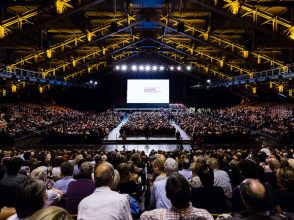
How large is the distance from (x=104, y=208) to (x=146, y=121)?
1736cm

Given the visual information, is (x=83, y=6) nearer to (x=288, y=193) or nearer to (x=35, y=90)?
(x=288, y=193)

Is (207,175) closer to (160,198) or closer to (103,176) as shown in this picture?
(160,198)

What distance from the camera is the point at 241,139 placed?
1352cm

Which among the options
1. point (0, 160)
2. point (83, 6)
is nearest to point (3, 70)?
point (83, 6)

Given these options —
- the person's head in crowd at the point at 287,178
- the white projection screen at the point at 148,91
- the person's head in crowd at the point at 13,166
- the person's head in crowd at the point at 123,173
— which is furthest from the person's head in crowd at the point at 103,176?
the white projection screen at the point at 148,91

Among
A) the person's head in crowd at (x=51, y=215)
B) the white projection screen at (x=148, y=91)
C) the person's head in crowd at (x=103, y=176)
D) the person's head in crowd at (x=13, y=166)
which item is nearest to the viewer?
the person's head in crowd at (x=51, y=215)

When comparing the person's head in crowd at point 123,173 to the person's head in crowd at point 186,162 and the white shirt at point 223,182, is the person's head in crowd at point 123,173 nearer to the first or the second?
the person's head in crowd at point 186,162

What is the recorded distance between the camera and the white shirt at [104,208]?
4.92ft

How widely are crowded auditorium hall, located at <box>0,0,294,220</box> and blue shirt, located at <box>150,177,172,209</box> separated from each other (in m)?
0.01

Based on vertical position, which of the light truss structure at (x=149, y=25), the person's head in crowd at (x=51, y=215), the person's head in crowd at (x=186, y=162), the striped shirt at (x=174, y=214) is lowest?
the person's head in crowd at (x=186, y=162)

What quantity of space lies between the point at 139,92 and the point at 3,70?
Answer: 2078cm

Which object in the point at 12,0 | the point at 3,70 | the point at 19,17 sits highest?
the point at 12,0

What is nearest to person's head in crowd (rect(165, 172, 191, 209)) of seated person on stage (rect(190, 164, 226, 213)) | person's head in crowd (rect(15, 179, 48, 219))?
seated person on stage (rect(190, 164, 226, 213))

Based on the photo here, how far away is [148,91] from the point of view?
31625mm
